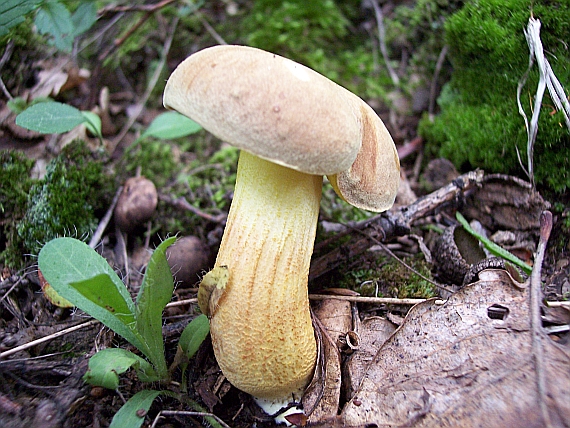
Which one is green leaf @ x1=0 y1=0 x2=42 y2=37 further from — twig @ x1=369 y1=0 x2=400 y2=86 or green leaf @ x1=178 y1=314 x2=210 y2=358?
twig @ x1=369 y1=0 x2=400 y2=86

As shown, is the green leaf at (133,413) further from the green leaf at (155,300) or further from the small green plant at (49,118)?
the small green plant at (49,118)

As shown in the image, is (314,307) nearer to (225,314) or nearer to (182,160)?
(225,314)

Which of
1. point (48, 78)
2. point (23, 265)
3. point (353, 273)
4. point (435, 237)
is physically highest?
point (48, 78)

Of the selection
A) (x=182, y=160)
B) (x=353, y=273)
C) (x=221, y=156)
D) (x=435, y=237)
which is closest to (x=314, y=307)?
(x=353, y=273)

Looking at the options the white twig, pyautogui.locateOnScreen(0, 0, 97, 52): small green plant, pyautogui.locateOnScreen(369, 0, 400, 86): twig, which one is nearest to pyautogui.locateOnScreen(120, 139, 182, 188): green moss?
pyautogui.locateOnScreen(0, 0, 97, 52): small green plant

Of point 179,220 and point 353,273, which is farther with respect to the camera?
point 179,220

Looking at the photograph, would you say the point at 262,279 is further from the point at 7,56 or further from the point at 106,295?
the point at 7,56

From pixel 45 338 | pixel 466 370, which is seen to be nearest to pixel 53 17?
pixel 45 338
